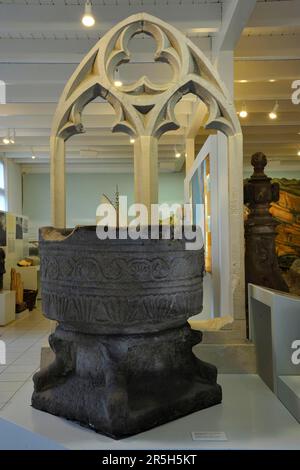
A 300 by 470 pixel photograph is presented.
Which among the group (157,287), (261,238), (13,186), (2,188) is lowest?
(157,287)

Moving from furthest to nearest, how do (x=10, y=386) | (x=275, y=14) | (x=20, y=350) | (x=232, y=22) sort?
(x=20, y=350), (x=10, y=386), (x=275, y=14), (x=232, y=22)

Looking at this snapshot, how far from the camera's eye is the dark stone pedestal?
1.17 metres

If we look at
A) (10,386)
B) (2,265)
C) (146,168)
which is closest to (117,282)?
(146,168)

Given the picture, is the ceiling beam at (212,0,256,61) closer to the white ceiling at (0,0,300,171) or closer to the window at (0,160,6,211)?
the white ceiling at (0,0,300,171)

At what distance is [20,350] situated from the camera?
4977 mm

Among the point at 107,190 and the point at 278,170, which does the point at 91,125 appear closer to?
the point at 107,190

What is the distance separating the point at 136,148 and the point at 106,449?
109 cm

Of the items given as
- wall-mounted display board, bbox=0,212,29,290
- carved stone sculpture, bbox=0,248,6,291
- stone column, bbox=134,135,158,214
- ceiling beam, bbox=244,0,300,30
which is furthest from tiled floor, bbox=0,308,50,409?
ceiling beam, bbox=244,0,300,30

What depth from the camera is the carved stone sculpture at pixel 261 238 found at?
212 cm

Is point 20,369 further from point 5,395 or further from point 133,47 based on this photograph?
point 133,47

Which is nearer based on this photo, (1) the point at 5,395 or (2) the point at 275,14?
(2) the point at 275,14

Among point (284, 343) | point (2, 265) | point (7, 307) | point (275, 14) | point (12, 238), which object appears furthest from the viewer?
point (12, 238)

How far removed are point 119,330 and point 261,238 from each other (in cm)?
118

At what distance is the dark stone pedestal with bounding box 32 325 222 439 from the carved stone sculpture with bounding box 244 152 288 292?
0.82 m
